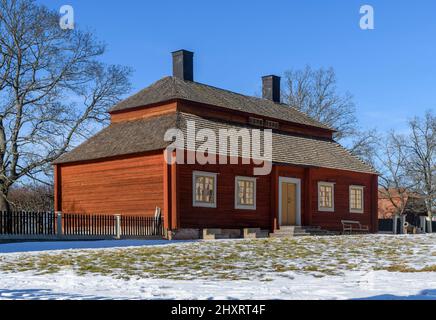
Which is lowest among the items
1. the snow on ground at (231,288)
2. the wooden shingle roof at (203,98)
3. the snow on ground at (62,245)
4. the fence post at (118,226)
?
the snow on ground at (62,245)

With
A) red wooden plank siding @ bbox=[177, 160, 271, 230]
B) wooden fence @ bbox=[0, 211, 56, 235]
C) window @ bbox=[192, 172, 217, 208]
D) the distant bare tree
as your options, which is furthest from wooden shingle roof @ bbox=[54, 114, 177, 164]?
the distant bare tree

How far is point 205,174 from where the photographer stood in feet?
91.6

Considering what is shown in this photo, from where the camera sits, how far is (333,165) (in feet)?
110

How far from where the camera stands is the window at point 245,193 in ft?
96.4

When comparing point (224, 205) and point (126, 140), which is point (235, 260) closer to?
point (224, 205)

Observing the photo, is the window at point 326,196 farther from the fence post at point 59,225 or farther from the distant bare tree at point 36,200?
the distant bare tree at point 36,200

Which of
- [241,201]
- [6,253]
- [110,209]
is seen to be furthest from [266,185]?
[6,253]

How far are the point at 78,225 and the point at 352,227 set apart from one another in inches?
628

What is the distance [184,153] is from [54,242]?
22.1 feet

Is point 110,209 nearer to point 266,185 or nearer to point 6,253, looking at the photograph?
point 266,185

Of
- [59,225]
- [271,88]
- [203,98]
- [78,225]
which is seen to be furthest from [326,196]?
[59,225]

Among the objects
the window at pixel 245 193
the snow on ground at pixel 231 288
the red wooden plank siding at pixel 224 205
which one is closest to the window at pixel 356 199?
the red wooden plank siding at pixel 224 205

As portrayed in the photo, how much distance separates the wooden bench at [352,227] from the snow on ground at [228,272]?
548 inches
